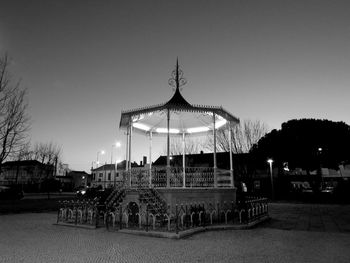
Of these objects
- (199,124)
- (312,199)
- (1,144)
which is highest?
(199,124)

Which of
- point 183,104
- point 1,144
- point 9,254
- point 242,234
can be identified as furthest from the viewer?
point 1,144

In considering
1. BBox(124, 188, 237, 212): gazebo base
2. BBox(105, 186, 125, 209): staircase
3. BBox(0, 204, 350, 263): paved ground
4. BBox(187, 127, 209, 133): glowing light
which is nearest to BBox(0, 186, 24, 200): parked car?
BBox(105, 186, 125, 209): staircase

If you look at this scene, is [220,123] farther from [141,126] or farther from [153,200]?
[153,200]

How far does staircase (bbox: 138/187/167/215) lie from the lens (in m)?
12.8

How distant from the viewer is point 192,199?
45.4 feet

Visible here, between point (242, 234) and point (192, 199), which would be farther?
point (192, 199)

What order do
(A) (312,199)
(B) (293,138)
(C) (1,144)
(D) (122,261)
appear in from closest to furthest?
(D) (122,261), (C) (1,144), (A) (312,199), (B) (293,138)

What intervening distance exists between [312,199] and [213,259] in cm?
3374

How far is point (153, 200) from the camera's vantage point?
13.4 meters

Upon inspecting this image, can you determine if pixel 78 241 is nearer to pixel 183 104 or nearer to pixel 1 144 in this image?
pixel 183 104

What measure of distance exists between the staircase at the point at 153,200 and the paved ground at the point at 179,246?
7.87 ft

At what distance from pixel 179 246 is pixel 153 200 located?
16.0ft

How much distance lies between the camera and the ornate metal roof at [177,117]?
15.0 m

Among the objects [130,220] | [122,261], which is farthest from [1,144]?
[122,261]
